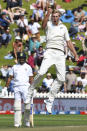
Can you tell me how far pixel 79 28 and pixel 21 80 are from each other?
48.8 ft

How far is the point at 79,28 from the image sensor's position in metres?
30.9

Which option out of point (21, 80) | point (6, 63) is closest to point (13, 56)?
point (6, 63)

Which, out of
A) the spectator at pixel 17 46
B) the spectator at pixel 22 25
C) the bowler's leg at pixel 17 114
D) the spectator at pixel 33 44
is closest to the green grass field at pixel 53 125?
the bowler's leg at pixel 17 114

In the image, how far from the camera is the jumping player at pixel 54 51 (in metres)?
15.1

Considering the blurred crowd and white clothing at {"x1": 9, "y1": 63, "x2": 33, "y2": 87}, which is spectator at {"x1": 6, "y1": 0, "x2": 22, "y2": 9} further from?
white clothing at {"x1": 9, "y1": 63, "x2": 33, "y2": 87}

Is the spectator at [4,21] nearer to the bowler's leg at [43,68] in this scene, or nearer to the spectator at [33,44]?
the spectator at [33,44]

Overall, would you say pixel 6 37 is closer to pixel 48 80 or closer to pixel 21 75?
pixel 48 80

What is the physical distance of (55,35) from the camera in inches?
602

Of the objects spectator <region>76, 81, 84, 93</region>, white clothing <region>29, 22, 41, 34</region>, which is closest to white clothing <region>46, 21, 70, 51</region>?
spectator <region>76, 81, 84, 93</region>

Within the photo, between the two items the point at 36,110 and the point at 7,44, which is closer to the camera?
the point at 36,110

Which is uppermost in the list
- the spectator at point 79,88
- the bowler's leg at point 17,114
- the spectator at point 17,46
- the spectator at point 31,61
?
the spectator at point 17,46

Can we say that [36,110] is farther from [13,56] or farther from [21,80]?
[21,80]

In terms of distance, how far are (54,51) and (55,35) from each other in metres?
0.42

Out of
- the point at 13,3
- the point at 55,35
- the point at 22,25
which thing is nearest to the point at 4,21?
the point at 22,25
